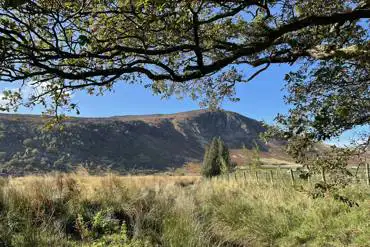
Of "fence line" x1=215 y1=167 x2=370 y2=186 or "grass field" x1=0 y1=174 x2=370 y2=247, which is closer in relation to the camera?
"fence line" x1=215 y1=167 x2=370 y2=186

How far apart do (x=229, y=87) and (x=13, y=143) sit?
369 feet

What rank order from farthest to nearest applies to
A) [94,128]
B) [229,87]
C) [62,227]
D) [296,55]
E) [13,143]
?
[94,128], [13,143], [229,87], [62,227], [296,55]

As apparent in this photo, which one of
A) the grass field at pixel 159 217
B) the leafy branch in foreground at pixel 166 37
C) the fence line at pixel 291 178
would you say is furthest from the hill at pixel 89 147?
the leafy branch in foreground at pixel 166 37

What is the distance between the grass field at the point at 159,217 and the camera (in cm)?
543

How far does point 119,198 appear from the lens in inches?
325

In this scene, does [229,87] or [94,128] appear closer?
[229,87]

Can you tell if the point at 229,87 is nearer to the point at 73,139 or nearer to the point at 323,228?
the point at 323,228

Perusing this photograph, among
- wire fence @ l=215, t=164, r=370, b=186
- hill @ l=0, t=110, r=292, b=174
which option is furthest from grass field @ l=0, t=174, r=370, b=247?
hill @ l=0, t=110, r=292, b=174

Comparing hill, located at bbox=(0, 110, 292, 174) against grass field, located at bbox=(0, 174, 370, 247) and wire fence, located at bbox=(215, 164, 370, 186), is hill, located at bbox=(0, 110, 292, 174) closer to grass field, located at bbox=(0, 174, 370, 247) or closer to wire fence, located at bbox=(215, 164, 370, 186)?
wire fence, located at bbox=(215, 164, 370, 186)

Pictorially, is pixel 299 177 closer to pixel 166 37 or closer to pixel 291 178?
pixel 166 37

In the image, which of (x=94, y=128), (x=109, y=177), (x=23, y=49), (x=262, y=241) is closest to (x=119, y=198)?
(x=109, y=177)

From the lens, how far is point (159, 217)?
7.17m

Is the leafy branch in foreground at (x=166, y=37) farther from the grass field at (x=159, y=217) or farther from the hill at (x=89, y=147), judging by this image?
the hill at (x=89, y=147)

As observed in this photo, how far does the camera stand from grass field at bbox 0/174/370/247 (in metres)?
5.43
